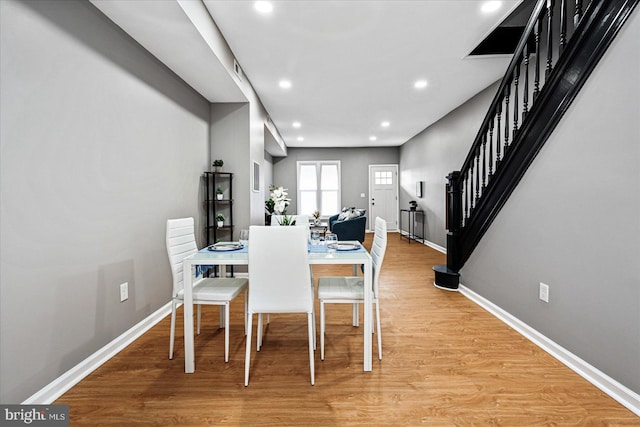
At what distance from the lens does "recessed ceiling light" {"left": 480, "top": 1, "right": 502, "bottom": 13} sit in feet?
8.08

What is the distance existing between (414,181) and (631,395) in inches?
259

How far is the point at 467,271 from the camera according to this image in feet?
11.2

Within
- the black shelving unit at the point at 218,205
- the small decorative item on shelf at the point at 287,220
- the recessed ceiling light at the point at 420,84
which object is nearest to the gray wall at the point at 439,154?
the recessed ceiling light at the point at 420,84

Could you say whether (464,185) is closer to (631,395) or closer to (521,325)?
(521,325)

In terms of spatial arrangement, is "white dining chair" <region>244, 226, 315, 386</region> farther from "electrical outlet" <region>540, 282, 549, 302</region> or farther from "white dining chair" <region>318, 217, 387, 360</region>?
"electrical outlet" <region>540, 282, 549, 302</region>

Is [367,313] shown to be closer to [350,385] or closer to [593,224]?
[350,385]

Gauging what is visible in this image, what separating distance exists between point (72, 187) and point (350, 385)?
6.90 feet

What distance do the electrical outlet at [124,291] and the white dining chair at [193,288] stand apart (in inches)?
18.9

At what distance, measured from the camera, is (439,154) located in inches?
244

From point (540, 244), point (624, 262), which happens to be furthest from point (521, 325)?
point (624, 262)

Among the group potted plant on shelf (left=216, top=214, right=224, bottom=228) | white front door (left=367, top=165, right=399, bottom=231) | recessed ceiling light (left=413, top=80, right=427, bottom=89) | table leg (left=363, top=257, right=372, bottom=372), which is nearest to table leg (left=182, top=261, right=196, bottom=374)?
table leg (left=363, top=257, right=372, bottom=372)

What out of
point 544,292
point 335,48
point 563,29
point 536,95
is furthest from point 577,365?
point 335,48

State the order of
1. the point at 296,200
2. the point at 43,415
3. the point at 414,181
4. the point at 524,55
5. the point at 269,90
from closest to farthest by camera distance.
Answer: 1. the point at 43,415
2. the point at 524,55
3. the point at 269,90
4. the point at 414,181
5. the point at 296,200

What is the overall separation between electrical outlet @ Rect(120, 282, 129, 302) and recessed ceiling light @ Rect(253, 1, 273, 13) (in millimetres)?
2484
